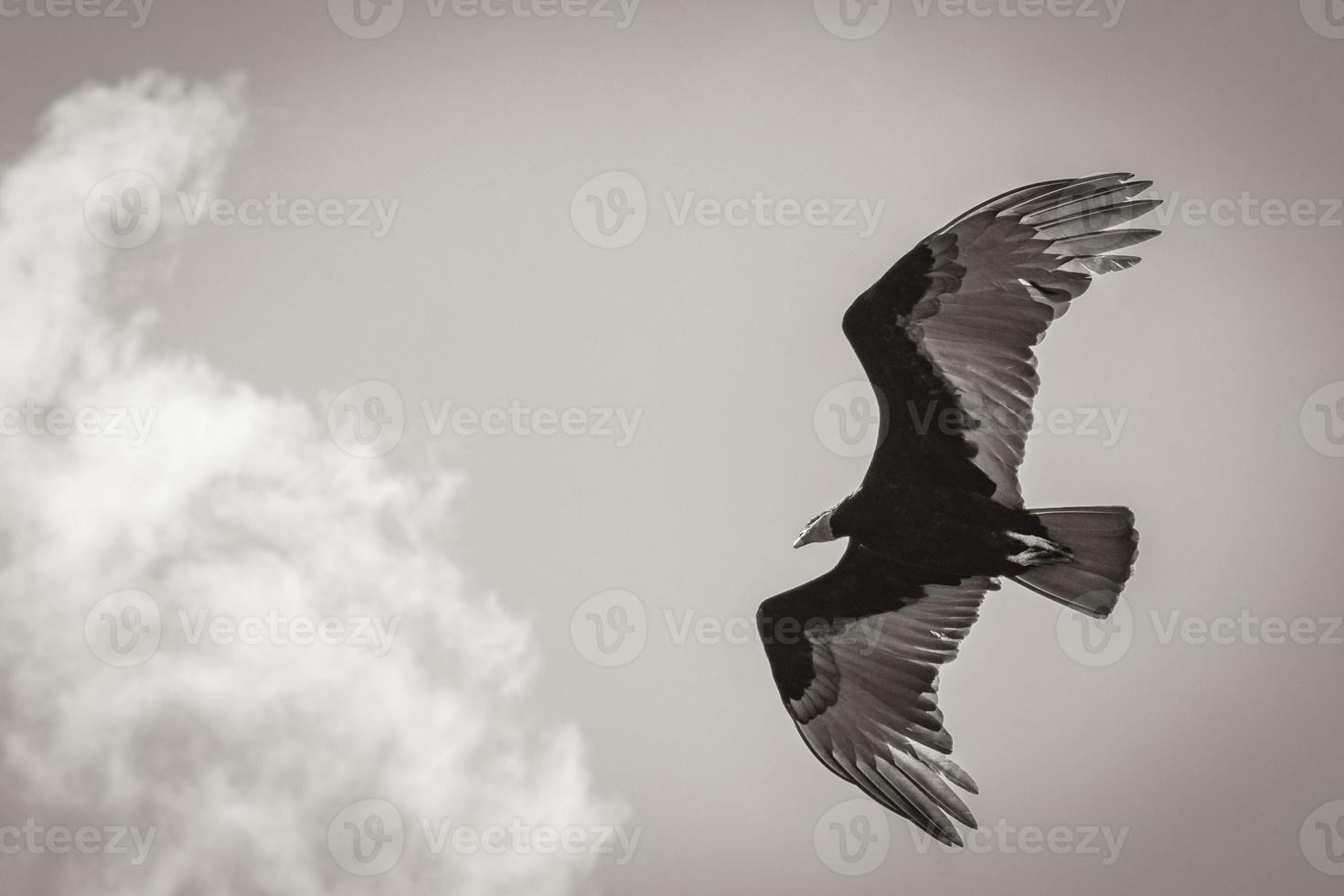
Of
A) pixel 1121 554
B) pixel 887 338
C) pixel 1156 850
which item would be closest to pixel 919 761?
pixel 1121 554

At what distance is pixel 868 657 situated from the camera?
1027cm

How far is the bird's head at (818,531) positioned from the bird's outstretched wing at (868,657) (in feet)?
1.87

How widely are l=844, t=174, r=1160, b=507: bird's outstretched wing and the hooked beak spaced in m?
0.56

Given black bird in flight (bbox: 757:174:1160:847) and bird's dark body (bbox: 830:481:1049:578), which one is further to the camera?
bird's dark body (bbox: 830:481:1049:578)

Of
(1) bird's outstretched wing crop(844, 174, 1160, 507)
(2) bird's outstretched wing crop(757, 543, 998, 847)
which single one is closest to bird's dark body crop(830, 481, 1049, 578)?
(1) bird's outstretched wing crop(844, 174, 1160, 507)

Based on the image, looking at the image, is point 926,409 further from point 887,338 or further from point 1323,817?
point 1323,817

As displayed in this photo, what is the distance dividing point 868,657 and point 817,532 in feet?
4.41

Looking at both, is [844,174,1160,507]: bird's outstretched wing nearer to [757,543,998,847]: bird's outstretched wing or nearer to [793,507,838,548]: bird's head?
[793,507,838,548]: bird's head

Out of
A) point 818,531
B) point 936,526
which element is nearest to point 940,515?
point 936,526

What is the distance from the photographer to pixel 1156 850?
24.4m

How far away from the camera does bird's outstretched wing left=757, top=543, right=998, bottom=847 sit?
31.9 ft

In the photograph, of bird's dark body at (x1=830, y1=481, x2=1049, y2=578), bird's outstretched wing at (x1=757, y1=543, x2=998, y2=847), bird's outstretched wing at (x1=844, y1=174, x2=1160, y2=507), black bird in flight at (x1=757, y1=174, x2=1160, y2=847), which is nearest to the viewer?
bird's outstretched wing at (x1=844, y1=174, x2=1160, y2=507)

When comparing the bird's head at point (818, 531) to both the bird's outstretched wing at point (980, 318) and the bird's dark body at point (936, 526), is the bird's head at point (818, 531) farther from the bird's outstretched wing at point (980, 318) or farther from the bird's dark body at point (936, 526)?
the bird's outstretched wing at point (980, 318)

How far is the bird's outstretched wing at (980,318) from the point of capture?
8383 mm
